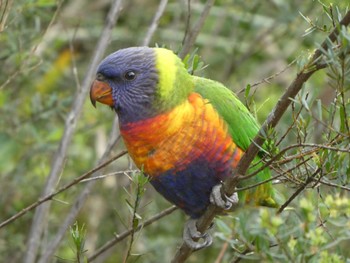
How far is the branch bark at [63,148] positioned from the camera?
2463 millimetres

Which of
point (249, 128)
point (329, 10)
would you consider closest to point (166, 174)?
point (249, 128)

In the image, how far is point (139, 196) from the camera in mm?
A: 1697

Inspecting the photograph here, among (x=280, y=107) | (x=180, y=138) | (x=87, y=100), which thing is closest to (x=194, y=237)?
(x=180, y=138)

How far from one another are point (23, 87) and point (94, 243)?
89 centimetres

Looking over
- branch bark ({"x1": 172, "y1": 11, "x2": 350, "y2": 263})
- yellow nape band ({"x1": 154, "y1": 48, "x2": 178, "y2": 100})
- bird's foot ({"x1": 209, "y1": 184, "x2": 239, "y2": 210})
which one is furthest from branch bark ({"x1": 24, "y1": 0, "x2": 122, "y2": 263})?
branch bark ({"x1": 172, "y1": 11, "x2": 350, "y2": 263})

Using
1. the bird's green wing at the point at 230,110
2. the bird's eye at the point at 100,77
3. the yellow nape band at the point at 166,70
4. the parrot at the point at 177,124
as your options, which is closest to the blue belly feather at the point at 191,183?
the parrot at the point at 177,124

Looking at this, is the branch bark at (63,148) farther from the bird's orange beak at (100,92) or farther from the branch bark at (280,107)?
the branch bark at (280,107)

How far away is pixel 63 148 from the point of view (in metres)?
2.50

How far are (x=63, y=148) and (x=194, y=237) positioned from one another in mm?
632

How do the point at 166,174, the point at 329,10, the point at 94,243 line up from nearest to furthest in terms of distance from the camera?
the point at 329,10 < the point at 166,174 < the point at 94,243

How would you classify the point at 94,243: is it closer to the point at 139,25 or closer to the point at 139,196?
the point at 139,25

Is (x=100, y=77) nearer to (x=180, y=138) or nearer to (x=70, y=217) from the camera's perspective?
(x=180, y=138)

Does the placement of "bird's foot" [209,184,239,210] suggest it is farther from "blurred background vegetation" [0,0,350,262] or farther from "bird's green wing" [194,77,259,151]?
"blurred background vegetation" [0,0,350,262]

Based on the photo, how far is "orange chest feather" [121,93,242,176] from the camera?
207cm
